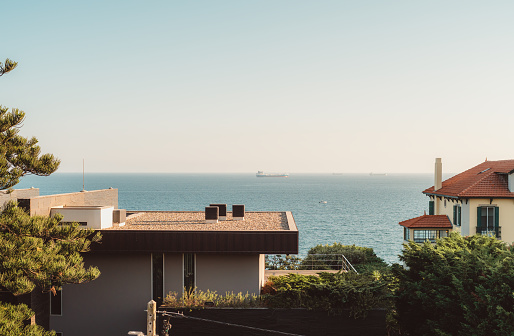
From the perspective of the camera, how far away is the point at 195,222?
18250mm

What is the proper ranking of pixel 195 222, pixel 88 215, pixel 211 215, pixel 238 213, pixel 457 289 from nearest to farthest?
pixel 457 289
pixel 88 215
pixel 211 215
pixel 195 222
pixel 238 213

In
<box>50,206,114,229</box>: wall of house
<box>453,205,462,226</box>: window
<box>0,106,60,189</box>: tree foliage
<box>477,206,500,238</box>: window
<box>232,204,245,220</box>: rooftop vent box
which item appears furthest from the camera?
<box>453,205,462,226</box>: window

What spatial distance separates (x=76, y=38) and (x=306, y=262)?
70.4 ft

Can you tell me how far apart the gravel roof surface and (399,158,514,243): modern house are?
15.1 meters

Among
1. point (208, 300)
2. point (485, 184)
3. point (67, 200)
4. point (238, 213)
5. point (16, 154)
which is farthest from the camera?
point (485, 184)

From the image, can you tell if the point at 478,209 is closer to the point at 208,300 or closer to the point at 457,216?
the point at 457,216

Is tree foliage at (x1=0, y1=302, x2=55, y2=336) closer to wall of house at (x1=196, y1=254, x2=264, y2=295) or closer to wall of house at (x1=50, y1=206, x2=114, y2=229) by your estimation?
wall of house at (x1=50, y1=206, x2=114, y2=229)

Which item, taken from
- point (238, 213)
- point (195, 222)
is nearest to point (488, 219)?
point (238, 213)

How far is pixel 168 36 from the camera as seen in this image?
3139 centimetres

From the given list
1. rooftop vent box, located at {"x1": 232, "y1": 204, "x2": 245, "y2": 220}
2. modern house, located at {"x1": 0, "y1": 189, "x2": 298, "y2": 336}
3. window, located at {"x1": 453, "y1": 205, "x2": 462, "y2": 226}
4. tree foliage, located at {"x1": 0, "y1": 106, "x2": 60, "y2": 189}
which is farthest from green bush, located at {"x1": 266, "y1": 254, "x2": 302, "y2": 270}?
tree foliage, located at {"x1": 0, "y1": 106, "x2": 60, "y2": 189}

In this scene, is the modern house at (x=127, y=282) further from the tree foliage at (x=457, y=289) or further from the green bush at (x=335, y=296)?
the tree foliage at (x=457, y=289)

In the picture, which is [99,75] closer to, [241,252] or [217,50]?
[217,50]

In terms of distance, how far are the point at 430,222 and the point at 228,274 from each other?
837 inches

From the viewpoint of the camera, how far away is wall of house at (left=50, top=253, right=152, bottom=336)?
50.2 feet
